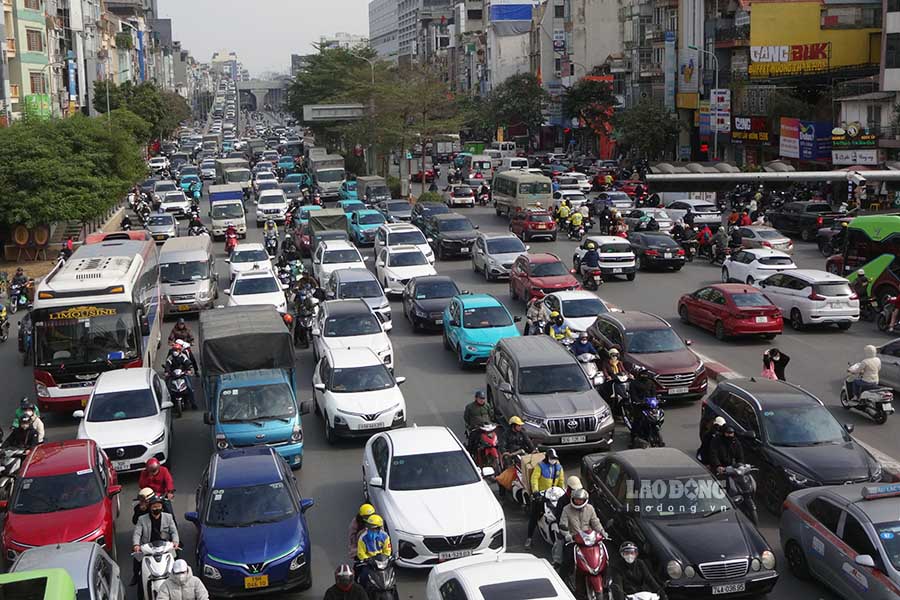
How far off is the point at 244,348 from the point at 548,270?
12.7 metres

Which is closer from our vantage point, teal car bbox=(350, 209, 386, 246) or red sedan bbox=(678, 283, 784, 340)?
red sedan bbox=(678, 283, 784, 340)

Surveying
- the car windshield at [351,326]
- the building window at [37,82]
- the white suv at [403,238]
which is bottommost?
the car windshield at [351,326]

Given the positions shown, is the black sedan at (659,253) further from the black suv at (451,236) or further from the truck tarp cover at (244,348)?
the truck tarp cover at (244,348)

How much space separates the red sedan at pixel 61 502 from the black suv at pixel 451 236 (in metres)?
26.3

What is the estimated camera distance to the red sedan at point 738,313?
25734 millimetres

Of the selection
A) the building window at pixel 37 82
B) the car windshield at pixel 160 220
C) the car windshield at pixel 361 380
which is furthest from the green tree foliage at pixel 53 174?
the car windshield at pixel 361 380

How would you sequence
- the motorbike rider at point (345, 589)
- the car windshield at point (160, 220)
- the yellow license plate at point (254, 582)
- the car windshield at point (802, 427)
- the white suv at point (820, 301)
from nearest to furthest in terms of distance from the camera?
the motorbike rider at point (345, 589) < the yellow license plate at point (254, 582) < the car windshield at point (802, 427) < the white suv at point (820, 301) < the car windshield at point (160, 220)

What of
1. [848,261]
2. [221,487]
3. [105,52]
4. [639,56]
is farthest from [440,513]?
[105,52]

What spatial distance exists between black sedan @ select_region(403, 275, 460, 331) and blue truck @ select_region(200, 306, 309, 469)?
739cm

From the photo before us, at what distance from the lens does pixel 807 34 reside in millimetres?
63156

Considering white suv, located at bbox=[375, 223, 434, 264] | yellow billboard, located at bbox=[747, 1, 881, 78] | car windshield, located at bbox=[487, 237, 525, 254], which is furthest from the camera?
yellow billboard, located at bbox=[747, 1, 881, 78]

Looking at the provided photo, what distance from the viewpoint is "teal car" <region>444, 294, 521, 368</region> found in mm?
24125

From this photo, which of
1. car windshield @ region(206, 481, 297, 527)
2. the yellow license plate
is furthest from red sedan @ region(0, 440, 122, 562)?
the yellow license plate

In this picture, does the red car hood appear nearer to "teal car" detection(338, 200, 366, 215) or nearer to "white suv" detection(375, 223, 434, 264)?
"white suv" detection(375, 223, 434, 264)
